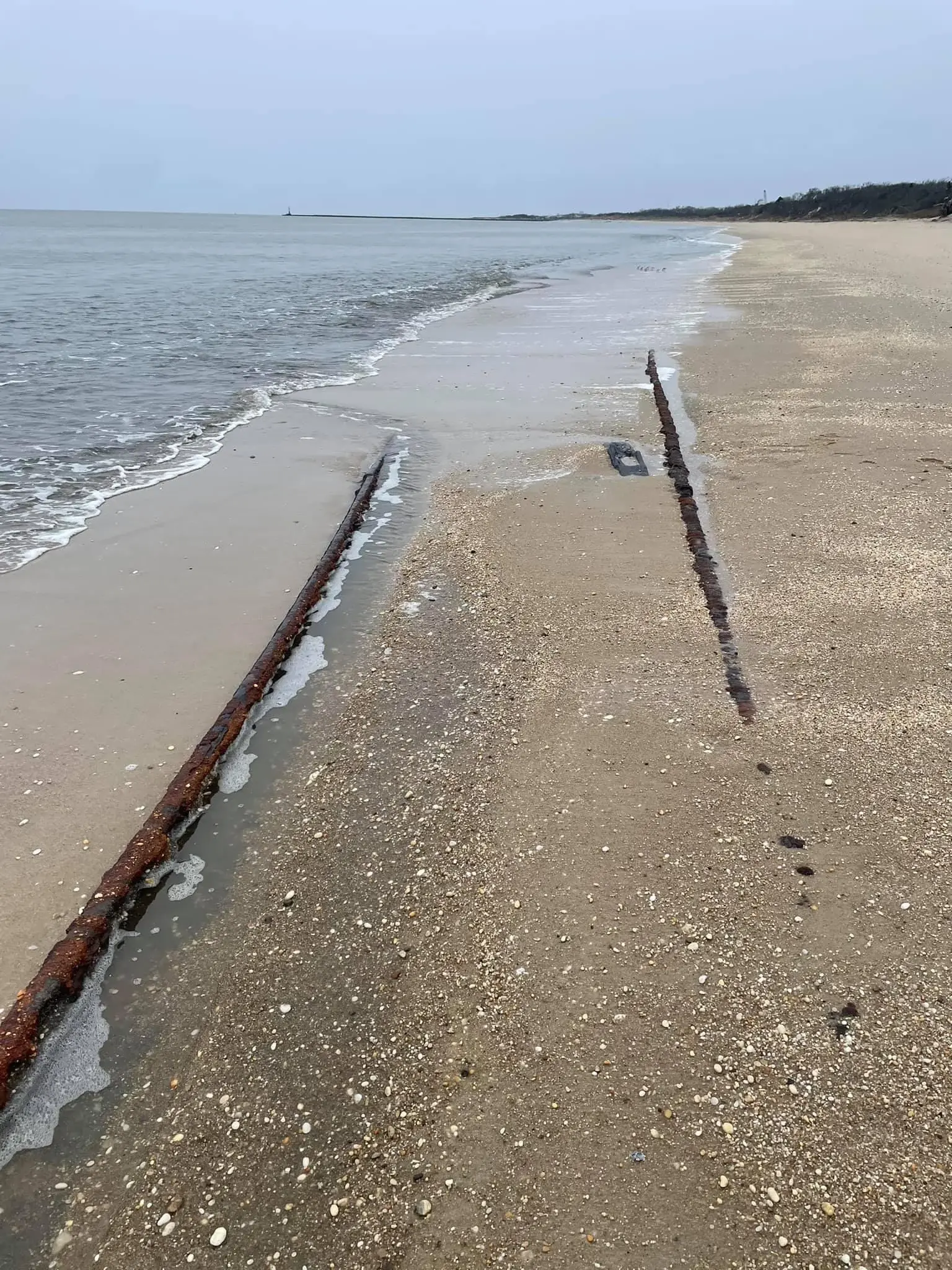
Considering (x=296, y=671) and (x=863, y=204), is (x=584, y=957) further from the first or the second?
(x=863, y=204)

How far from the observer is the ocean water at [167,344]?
28.6 ft

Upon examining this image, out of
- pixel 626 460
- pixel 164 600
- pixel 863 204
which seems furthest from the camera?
pixel 863 204

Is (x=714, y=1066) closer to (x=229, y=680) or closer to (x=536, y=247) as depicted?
(x=229, y=680)

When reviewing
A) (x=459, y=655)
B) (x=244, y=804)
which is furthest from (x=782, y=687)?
(x=244, y=804)

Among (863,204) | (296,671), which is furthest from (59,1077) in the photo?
(863,204)

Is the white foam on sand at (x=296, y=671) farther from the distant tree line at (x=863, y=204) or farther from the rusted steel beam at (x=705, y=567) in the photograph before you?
the distant tree line at (x=863, y=204)

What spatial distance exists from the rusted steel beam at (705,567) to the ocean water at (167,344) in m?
5.07

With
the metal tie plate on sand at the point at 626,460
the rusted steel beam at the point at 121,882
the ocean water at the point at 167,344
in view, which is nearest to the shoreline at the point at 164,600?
the rusted steel beam at the point at 121,882

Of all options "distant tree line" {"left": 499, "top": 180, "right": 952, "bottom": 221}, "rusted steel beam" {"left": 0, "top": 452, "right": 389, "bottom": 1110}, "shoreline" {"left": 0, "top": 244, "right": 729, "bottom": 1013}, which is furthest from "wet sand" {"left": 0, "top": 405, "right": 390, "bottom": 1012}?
"distant tree line" {"left": 499, "top": 180, "right": 952, "bottom": 221}

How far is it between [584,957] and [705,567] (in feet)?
11.3

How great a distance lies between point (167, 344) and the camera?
17500 mm

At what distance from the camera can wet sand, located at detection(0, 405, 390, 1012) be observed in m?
3.34

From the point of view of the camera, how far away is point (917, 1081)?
7.57 ft

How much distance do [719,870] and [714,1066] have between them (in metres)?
0.83
